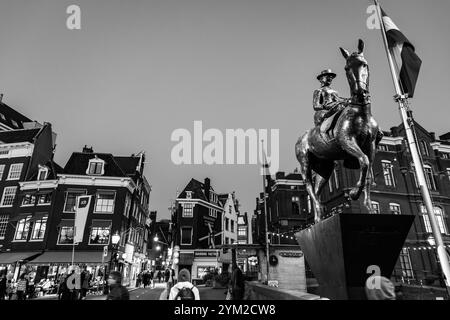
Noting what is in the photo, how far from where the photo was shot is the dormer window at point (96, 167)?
110 feet

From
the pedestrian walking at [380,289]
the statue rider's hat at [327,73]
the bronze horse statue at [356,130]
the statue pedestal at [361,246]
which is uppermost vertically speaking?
the statue rider's hat at [327,73]

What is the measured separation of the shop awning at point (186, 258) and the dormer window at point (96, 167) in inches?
679

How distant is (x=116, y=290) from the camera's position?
485 cm

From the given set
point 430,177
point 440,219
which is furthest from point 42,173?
point 430,177

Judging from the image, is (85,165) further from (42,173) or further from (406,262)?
(406,262)

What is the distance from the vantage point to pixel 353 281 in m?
3.26

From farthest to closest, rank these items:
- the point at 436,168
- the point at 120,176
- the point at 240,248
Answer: the point at 120,176
the point at 436,168
the point at 240,248

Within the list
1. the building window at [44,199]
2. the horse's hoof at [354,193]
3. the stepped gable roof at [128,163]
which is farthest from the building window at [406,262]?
the building window at [44,199]

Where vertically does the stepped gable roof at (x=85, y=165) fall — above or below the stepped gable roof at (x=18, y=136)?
below

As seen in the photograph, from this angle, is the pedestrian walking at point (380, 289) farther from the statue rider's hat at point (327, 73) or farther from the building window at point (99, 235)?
the building window at point (99, 235)

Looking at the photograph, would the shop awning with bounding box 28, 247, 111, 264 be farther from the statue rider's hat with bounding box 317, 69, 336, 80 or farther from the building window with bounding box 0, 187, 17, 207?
the statue rider's hat with bounding box 317, 69, 336, 80

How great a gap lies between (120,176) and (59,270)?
38.3 ft
